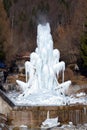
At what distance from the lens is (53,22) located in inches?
2564

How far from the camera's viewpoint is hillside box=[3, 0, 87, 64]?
49.2 m

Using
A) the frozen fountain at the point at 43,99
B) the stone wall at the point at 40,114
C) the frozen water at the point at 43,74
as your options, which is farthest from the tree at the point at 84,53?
the stone wall at the point at 40,114

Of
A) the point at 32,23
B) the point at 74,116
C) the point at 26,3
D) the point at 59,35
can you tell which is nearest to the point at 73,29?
the point at 59,35

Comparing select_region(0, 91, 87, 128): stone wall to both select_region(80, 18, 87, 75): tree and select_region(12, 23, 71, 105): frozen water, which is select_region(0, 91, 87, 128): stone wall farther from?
select_region(80, 18, 87, 75): tree

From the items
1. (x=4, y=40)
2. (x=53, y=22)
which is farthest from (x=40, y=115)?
(x=53, y=22)

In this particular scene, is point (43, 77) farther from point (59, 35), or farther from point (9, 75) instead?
point (59, 35)

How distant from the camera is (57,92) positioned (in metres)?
29.9

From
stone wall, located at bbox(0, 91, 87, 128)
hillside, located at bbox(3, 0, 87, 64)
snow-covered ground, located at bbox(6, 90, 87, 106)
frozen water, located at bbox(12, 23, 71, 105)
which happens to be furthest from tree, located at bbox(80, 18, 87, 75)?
stone wall, located at bbox(0, 91, 87, 128)

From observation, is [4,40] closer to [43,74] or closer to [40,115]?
[43,74]

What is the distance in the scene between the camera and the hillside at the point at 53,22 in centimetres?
4922

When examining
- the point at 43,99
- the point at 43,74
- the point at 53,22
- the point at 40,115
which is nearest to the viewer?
the point at 40,115

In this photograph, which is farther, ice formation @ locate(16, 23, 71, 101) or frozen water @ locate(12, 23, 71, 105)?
ice formation @ locate(16, 23, 71, 101)

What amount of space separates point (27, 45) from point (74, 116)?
31764mm

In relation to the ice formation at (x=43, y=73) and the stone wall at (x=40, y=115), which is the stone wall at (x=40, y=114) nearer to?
the stone wall at (x=40, y=115)
